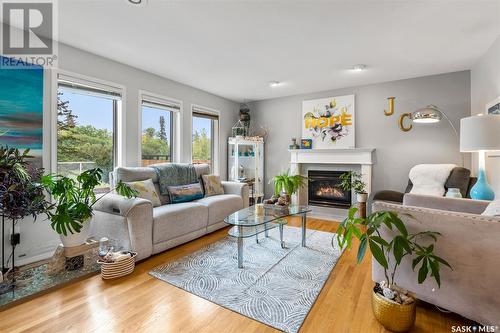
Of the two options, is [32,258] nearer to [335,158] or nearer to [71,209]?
[71,209]

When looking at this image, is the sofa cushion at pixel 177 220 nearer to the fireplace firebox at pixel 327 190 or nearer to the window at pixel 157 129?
the window at pixel 157 129

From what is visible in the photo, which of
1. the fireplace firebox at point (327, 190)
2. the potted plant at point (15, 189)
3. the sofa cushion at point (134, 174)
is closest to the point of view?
the potted plant at point (15, 189)

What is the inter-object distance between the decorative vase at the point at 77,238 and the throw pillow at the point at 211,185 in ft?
5.63

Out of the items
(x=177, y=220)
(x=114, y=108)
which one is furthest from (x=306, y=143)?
(x=114, y=108)

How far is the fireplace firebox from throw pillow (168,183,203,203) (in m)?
2.27

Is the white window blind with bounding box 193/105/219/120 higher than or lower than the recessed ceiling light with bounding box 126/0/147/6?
lower

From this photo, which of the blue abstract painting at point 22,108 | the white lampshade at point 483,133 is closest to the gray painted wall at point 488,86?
the white lampshade at point 483,133

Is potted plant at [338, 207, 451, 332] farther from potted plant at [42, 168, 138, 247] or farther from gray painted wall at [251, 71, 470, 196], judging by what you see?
gray painted wall at [251, 71, 470, 196]

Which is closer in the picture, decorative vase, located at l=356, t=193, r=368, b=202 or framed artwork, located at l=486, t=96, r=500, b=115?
framed artwork, located at l=486, t=96, r=500, b=115

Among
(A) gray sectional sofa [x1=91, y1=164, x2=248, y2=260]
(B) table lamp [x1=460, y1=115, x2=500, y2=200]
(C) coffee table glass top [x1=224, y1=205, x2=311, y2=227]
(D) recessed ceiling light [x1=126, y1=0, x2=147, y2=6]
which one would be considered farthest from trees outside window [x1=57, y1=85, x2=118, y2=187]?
(B) table lamp [x1=460, y1=115, x2=500, y2=200]

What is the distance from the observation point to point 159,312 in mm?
1689

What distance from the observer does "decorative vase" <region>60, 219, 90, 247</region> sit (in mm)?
2238

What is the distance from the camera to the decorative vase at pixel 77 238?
7.34 feet

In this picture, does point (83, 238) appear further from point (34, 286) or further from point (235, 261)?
point (235, 261)
